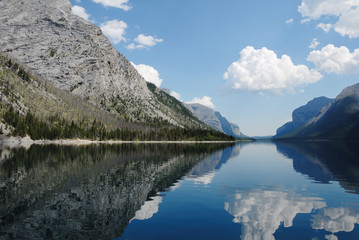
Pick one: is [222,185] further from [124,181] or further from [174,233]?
[174,233]

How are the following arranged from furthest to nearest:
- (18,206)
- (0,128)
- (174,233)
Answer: (0,128), (18,206), (174,233)

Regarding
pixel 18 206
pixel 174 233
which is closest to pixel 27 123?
pixel 18 206

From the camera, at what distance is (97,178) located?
3575 cm

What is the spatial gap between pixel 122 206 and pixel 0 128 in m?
170

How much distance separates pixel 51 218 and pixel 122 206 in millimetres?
6156

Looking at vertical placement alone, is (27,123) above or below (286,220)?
above

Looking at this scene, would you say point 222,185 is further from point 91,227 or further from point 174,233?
point 91,227

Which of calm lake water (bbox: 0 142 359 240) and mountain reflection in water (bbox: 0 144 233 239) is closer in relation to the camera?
mountain reflection in water (bbox: 0 144 233 239)

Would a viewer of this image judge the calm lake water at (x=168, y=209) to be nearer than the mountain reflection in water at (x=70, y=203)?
No

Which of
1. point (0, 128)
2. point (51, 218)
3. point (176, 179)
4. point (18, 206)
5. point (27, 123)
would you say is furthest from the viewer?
point (27, 123)

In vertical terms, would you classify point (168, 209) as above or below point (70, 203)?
below

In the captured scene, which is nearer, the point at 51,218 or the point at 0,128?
the point at 51,218

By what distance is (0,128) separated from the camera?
6004 inches

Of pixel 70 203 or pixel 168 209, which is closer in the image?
pixel 168 209
